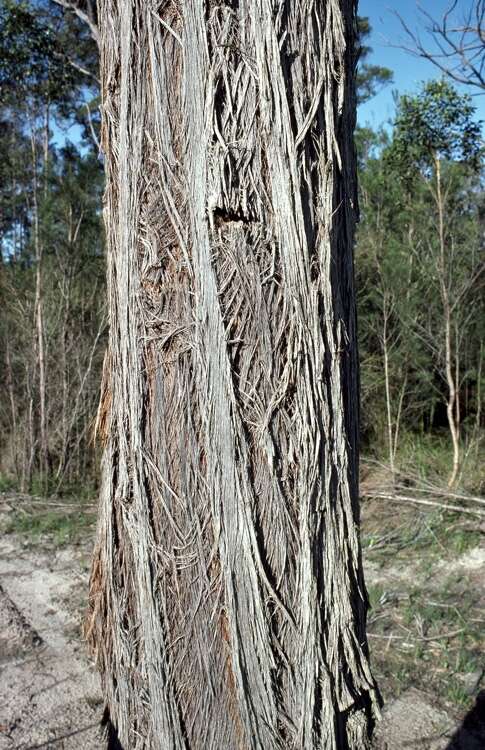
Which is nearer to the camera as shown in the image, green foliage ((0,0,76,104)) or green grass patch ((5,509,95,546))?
green grass patch ((5,509,95,546))

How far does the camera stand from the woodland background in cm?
724

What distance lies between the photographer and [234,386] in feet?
3.20

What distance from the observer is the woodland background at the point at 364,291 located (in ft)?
23.8

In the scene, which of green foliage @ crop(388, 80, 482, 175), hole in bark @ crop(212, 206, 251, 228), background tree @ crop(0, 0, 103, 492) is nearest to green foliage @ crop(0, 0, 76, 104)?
background tree @ crop(0, 0, 103, 492)

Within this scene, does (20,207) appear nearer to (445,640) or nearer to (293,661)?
(445,640)

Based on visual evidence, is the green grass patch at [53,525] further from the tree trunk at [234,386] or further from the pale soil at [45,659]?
the tree trunk at [234,386]

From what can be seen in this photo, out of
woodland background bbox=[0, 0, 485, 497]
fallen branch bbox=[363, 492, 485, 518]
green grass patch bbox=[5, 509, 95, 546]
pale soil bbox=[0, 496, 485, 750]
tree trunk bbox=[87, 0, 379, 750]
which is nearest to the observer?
tree trunk bbox=[87, 0, 379, 750]

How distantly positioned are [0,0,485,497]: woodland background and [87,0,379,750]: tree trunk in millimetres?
5883

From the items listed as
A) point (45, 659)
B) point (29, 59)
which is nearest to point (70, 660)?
point (45, 659)

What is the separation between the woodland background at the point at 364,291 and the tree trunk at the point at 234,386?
19.3 ft

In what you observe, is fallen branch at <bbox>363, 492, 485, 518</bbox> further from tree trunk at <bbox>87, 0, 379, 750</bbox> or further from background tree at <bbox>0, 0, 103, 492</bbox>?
tree trunk at <bbox>87, 0, 379, 750</bbox>

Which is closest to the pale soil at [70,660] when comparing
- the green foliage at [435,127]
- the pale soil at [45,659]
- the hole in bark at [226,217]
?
the pale soil at [45,659]

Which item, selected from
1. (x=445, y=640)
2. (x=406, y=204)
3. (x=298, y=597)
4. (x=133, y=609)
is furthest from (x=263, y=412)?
(x=406, y=204)

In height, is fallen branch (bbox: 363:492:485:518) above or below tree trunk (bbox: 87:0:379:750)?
below
